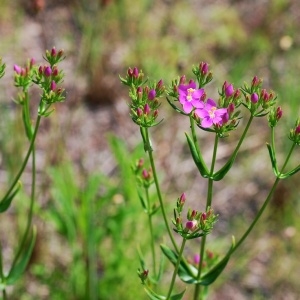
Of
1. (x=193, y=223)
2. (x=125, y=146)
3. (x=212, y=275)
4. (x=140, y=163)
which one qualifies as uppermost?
(x=125, y=146)

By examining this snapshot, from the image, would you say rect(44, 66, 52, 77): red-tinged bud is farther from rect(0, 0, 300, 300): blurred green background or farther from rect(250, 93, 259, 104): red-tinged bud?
rect(0, 0, 300, 300): blurred green background

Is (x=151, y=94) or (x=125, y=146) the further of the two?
(x=125, y=146)

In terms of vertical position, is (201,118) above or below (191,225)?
above

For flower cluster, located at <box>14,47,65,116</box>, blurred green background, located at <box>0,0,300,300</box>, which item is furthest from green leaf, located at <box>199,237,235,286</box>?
blurred green background, located at <box>0,0,300,300</box>

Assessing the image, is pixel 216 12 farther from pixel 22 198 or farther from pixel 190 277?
pixel 190 277

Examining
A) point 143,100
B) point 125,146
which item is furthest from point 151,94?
point 125,146

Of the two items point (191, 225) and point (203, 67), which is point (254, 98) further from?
point (191, 225)
